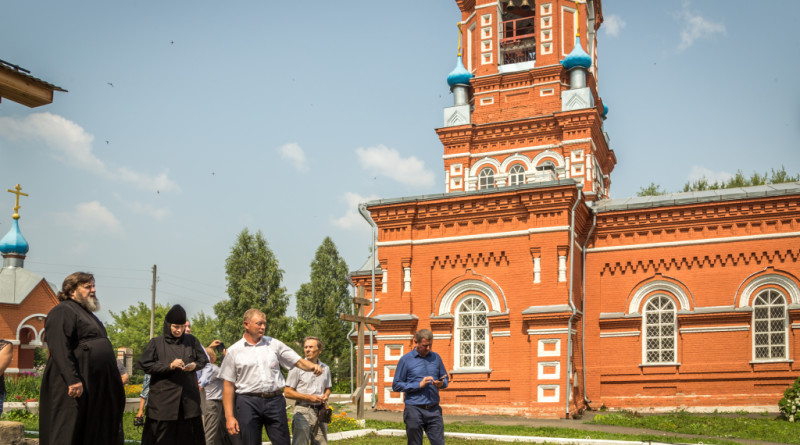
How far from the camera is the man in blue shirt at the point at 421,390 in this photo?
844 cm

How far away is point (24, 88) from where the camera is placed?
7953mm

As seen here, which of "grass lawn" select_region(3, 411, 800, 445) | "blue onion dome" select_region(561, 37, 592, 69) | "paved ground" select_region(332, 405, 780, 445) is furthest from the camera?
"blue onion dome" select_region(561, 37, 592, 69)

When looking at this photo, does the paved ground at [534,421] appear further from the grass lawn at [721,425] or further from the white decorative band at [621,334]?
the white decorative band at [621,334]

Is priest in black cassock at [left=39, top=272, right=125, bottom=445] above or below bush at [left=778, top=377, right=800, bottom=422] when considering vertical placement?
above

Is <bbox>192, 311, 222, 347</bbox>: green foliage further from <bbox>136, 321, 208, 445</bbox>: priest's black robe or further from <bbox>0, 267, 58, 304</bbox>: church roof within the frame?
<bbox>136, 321, 208, 445</bbox>: priest's black robe

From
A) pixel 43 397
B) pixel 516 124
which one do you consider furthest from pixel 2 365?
pixel 516 124

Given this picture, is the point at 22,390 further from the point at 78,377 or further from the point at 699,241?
the point at 699,241

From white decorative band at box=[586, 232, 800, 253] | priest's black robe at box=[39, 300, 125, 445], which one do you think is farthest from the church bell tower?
priest's black robe at box=[39, 300, 125, 445]

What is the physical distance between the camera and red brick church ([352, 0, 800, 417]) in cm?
1736

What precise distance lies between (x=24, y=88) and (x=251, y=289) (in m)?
37.2

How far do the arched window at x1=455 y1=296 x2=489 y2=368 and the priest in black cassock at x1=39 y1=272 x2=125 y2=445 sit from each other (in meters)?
12.4

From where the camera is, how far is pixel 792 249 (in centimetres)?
1753

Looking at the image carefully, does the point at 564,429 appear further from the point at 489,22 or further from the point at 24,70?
the point at 489,22

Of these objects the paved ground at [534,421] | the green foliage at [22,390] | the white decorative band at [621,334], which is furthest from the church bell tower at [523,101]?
the green foliage at [22,390]
